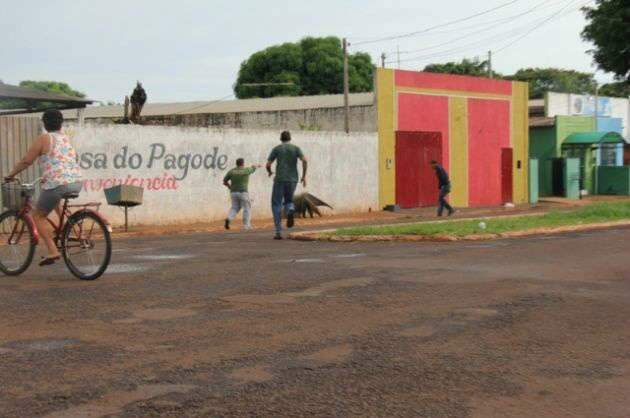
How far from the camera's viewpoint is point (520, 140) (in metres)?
36.2

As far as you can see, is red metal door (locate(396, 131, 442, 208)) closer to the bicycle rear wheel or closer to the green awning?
the green awning

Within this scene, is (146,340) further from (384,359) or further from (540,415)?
(540,415)

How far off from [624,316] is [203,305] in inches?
128

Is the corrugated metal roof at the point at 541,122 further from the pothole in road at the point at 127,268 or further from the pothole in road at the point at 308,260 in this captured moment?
the pothole in road at the point at 127,268

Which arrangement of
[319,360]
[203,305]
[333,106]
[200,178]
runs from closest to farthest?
[319,360], [203,305], [200,178], [333,106]

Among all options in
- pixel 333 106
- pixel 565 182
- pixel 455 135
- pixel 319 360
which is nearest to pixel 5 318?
pixel 319 360

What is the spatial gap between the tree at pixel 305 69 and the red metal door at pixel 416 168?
33.2 m

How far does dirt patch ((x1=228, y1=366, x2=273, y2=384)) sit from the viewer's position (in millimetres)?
4496

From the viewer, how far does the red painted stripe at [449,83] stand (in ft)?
100

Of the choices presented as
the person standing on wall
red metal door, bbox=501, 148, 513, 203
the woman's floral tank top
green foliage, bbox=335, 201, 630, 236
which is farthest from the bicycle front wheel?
red metal door, bbox=501, 148, 513, 203

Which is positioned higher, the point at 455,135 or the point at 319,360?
the point at 455,135

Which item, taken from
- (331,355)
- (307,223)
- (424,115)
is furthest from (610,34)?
(331,355)

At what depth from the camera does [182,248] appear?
1230 centimetres

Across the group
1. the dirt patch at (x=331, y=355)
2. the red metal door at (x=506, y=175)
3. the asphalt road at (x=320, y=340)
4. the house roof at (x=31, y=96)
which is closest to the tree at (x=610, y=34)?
the red metal door at (x=506, y=175)
